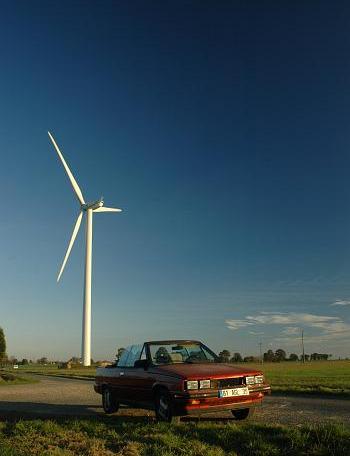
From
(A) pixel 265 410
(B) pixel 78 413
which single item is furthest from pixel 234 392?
(B) pixel 78 413

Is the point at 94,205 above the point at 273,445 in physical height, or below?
above

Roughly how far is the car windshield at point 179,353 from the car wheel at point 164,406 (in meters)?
0.82

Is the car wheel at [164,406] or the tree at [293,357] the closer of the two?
the car wheel at [164,406]

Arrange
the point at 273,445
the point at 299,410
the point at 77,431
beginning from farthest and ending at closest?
the point at 299,410, the point at 77,431, the point at 273,445

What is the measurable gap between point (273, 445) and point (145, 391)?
3668 millimetres

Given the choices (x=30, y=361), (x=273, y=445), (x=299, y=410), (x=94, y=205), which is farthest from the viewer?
(x=30, y=361)

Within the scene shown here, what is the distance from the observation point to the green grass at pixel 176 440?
263 inches

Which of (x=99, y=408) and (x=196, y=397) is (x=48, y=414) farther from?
(x=196, y=397)

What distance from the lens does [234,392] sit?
9000 millimetres

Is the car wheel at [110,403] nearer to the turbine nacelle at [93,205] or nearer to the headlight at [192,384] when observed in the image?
the headlight at [192,384]

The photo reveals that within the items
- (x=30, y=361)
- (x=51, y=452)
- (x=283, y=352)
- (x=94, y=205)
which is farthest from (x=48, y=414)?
(x=30, y=361)

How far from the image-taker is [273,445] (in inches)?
267

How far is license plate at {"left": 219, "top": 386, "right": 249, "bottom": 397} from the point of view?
888 cm

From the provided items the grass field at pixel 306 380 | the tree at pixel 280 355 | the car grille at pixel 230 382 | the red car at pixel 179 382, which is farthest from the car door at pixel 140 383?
the tree at pixel 280 355
